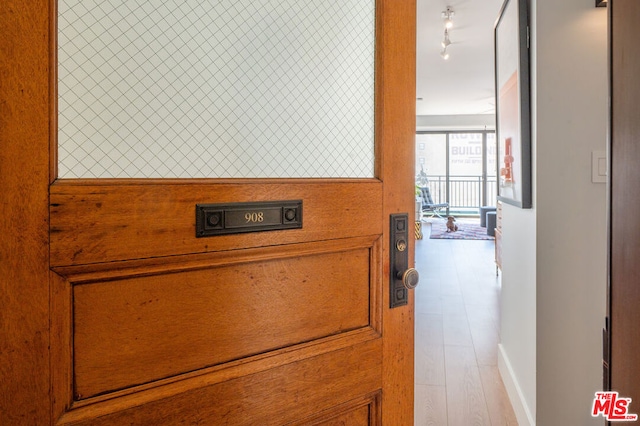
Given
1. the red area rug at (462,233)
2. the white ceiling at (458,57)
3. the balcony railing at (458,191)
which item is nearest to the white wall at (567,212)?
the white ceiling at (458,57)

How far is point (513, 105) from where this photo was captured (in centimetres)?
216

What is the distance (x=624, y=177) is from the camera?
0.98 metres

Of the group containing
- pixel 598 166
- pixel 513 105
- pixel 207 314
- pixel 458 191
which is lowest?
pixel 207 314

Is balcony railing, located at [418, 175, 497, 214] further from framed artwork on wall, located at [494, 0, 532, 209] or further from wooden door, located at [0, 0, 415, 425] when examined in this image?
wooden door, located at [0, 0, 415, 425]

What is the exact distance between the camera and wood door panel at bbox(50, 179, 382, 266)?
68 centimetres

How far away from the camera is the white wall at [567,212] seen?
69.2 inches

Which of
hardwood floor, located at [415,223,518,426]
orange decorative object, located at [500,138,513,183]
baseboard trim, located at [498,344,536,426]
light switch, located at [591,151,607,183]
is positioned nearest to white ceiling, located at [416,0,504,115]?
orange decorative object, located at [500,138,513,183]

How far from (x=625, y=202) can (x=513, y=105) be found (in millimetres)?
1319

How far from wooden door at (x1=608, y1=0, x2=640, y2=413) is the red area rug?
23.2 ft

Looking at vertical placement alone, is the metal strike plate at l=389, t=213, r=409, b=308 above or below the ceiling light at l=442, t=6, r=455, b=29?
below

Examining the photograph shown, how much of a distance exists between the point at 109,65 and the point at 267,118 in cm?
30

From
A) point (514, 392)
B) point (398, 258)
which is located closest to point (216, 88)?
point (398, 258)

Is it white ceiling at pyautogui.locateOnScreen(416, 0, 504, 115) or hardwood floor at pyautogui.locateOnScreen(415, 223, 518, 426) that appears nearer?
hardwood floor at pyautogui.locateOnScreen(415, 223, 518, 426)

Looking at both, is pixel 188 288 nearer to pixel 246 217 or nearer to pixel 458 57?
pixel 246 217
